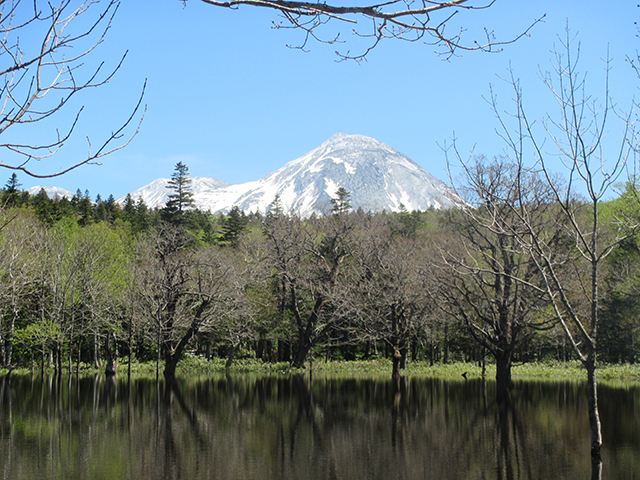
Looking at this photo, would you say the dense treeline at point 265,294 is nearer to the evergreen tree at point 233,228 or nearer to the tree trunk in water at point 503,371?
the tree trunk in water at point 503,371

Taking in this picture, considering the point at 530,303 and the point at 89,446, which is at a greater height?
the point at 530,303

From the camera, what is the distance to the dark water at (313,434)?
8477mm

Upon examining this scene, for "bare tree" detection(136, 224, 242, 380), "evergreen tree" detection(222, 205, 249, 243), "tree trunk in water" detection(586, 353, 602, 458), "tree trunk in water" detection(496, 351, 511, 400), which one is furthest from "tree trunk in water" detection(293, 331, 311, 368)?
"evergreen tree" detection(222, 205, 249, 243)

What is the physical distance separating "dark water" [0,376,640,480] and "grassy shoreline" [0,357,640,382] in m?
6.74

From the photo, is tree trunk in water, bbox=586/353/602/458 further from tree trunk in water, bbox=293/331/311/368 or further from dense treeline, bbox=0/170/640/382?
tree trunk in water, bbox=293/331/311/368

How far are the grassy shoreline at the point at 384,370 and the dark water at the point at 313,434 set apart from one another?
22.1 feet

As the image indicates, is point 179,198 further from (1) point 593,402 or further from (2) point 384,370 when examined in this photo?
(1) point 593,402

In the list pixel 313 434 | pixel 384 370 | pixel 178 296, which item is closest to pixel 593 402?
pixel 313 434

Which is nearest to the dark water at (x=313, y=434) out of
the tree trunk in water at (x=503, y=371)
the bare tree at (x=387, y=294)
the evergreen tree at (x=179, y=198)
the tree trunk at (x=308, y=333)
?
the tree trunk in water at (x=503, y=371)

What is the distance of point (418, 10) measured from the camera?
11.6ft

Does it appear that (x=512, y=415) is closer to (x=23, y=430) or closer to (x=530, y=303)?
(x=530, y=303)

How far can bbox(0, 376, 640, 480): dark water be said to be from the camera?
848 cm

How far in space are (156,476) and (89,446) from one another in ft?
10.7

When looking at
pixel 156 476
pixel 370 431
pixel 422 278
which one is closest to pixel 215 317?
pixel 422 278
